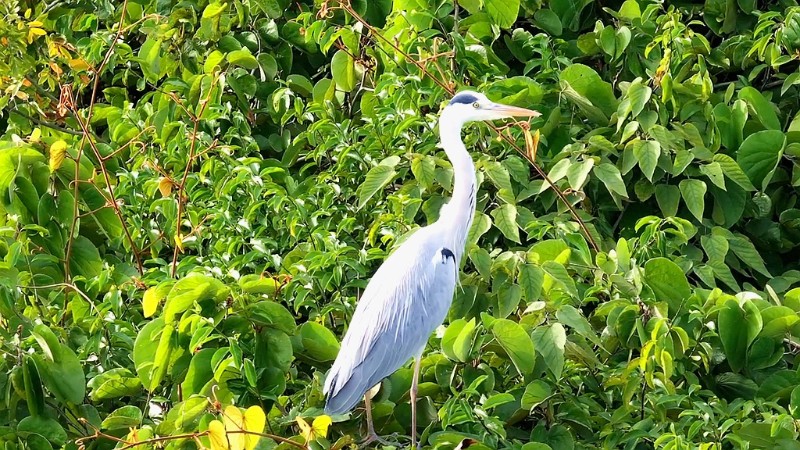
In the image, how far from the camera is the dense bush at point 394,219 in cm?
327

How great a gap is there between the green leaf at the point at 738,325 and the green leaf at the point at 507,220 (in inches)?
28.0

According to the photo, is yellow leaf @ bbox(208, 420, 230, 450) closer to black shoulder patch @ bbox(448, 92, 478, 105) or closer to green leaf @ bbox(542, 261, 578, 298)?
green leaf @ bbox(542, 261, 578, 298)

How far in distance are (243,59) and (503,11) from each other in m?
0.99

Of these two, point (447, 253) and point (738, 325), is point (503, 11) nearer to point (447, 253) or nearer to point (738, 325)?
point (447, 253)

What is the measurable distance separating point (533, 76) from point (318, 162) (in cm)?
89

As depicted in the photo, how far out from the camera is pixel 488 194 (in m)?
4.16

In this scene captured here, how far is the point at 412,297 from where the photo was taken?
345cm

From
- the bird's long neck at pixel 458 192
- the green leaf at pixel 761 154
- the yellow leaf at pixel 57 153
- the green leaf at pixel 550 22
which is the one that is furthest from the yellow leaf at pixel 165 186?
the green leaf at pixel 761 154

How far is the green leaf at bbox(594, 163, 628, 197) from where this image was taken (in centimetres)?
405

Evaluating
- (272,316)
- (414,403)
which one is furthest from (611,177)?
(272,316)

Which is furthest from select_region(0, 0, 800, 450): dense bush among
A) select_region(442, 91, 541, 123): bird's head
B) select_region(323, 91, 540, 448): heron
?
select_region(442, 91, 541, 123): bird's head

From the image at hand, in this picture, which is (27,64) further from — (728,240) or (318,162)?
(728,240)

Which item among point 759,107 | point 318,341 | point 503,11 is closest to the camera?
point 318,341

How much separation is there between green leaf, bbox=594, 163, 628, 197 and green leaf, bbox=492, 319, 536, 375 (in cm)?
94
